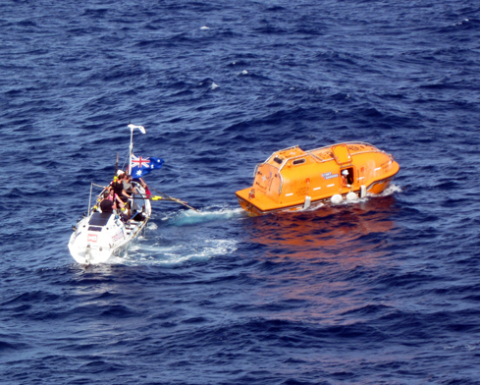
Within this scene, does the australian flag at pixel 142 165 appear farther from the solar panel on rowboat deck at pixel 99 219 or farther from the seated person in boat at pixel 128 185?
the solar panel on rowboat deck at pixel 99 219

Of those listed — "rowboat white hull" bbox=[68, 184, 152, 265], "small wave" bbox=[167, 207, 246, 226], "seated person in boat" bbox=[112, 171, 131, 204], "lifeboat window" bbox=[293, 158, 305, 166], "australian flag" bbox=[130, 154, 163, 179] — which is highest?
"lifeboat window" bbox=[293, 158, 305, 166]

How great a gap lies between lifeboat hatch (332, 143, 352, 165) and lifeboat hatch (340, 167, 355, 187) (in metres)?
0.37

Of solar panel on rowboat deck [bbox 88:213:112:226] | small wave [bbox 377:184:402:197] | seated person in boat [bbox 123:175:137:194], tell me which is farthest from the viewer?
small wave [bbox 377:184:402:197]

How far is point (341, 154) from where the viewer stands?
3353 cm

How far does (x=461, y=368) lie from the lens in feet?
67.7

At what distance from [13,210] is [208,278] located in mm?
11862

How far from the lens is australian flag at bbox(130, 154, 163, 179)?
33.4 meters

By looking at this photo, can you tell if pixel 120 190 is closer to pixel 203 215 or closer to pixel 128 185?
pixel 128 185

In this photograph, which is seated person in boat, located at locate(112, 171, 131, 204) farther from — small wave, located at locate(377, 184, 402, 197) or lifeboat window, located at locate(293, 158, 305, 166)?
small wave, located at locate(377, 184, 402, 197)

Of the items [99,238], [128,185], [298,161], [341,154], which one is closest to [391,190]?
[341,154]

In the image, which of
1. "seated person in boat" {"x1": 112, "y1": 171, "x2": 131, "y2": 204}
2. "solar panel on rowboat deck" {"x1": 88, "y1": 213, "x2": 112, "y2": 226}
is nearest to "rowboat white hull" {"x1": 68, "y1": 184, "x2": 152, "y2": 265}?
"solar panel on rowboat deck" {"x1": 88, "y1": 213, "x2": 112, "y2": 226}

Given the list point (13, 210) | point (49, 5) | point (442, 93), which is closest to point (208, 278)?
point (13, 210)

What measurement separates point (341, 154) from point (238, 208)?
5242 mm

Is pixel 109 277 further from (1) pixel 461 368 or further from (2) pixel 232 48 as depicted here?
(2) pixel 232 48
